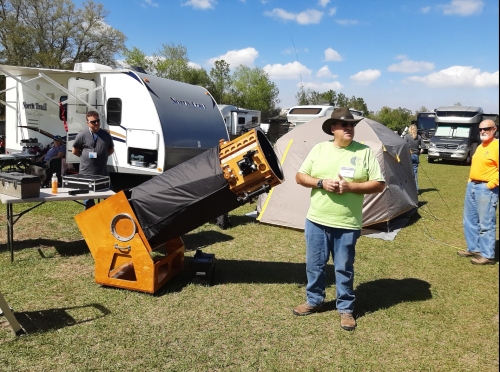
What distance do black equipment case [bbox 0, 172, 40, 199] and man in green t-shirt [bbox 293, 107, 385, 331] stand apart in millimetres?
3121

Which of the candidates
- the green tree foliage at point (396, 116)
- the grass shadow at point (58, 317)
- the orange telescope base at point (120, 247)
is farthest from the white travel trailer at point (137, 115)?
the green tree foliage at point (396, 116)

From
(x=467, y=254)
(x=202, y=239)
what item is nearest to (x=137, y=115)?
(x=202, y=239)

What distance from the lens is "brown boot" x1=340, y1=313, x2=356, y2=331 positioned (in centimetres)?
367

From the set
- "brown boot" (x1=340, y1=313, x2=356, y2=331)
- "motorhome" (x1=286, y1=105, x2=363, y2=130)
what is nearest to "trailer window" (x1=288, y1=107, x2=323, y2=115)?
"motorhome" (x1=286, y1=105, x2=363, y2=130)

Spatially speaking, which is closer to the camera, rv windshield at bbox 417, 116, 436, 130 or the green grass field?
the green grass field

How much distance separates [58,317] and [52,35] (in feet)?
120

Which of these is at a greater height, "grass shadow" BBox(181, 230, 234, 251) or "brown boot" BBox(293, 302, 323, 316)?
"grass shadow" BBox(181, 230, 234, 251)

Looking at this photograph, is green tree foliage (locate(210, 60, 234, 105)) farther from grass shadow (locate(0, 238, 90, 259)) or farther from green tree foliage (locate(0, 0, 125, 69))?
grass shadow (locate(0, 238, 90, 259))

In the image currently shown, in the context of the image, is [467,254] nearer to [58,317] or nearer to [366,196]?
[366,196]

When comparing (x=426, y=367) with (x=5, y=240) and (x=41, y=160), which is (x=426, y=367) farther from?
(x=41, y=160)

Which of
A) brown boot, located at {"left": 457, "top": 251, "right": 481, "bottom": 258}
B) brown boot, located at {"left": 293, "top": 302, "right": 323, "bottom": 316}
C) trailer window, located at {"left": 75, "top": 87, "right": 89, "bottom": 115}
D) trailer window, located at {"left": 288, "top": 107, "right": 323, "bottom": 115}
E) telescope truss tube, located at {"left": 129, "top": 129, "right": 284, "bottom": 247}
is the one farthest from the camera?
trailer window, located at {"left": 288, "top": 107, "right": 323, "bottom": 115}

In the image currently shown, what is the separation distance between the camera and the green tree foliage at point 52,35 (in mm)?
30312

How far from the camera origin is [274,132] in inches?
890

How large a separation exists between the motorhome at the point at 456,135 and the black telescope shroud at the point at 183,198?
60.6ft
